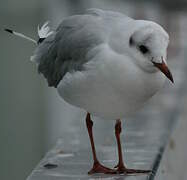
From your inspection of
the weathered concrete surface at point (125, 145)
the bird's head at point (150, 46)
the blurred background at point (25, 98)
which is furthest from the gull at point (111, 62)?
the blurred background at point (25, 98)

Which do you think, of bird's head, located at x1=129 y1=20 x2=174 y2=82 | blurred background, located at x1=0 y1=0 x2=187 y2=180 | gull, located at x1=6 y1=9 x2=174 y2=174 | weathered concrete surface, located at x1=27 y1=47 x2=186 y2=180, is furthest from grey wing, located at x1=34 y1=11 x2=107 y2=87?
blurred background, located at x1=0 y1=0 x2=187 y2=180

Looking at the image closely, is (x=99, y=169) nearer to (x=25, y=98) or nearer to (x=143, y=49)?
(x=143, y=49)

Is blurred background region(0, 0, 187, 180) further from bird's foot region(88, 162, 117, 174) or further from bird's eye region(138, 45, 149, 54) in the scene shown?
bird's eye region(138, 45, 149, 54)

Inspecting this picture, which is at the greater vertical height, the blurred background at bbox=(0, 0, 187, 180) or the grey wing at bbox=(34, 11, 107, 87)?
the grey wing at bbox=(34, 11, 107, 87)

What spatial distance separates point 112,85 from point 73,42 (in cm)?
28

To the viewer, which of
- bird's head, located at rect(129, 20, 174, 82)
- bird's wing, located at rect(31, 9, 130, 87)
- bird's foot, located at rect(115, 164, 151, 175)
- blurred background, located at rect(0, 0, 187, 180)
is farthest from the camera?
blurred background, located at rect(0, 0, 187, 180)

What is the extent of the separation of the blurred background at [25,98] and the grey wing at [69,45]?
1605 mm

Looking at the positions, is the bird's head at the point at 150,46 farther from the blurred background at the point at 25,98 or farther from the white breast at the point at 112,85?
the blurred background at the point at 25,98

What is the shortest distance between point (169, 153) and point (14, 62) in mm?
2426

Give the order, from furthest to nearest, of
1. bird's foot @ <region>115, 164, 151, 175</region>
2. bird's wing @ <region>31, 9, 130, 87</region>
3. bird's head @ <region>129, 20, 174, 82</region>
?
1. bird's foot @ <region>115, 164, 151, 175</region>
2. bird's wing @ <region>31, 9, 130, 87</region>
3. bird's head @ <region>129, 20, 174, 82</region>

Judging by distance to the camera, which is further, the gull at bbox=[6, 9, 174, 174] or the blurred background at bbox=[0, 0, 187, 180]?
the blurred background at bbox=[0, 0, 187, 180]

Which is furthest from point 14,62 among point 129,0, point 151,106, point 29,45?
point 129,0

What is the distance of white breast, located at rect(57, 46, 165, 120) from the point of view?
7.57 ft

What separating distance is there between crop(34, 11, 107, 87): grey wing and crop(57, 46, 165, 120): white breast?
72 mm
